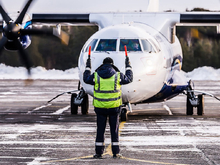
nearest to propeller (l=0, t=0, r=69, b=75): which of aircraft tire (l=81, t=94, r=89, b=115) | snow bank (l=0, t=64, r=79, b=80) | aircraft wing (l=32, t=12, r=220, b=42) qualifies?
aircraft tire (l=81, t=94, r=89, b=115)

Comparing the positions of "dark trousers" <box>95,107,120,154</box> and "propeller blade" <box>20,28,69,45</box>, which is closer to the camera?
"dark trousers" <box>95,107,120,154</box>

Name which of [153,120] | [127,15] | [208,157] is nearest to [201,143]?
[208,157]

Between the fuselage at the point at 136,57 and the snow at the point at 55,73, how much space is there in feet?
101

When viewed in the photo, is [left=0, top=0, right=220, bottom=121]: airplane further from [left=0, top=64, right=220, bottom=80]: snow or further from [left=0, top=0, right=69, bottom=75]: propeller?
[left=0, top=64, right=220, bottom=80]: snow

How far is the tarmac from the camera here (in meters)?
9.34

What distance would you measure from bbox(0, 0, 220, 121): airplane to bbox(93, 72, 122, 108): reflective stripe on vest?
206cm

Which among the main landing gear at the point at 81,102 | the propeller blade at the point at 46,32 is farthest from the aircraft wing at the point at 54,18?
the main landing gear at the point at 81,102

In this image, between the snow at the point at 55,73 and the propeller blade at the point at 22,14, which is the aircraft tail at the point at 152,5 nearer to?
the propeller blade at the point at 22,14

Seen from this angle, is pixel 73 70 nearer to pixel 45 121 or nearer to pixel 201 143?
pixel 45 121

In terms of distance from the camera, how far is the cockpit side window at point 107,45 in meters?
14.4

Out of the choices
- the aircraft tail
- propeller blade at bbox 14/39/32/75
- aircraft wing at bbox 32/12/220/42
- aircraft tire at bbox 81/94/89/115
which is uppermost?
the aircraft tail

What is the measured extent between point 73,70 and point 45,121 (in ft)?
126

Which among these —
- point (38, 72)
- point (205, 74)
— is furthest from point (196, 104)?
point (38, 72)

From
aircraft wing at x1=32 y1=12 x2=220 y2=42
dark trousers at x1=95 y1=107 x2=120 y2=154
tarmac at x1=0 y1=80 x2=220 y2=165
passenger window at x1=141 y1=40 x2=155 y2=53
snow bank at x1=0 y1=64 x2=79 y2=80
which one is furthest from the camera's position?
snow bank at x1=0 y1=64 x2=79 y2=80
